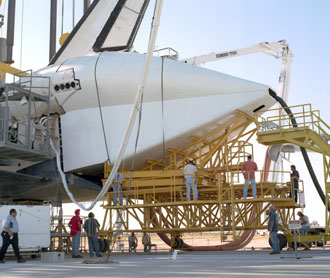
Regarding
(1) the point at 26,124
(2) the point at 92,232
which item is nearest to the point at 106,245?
(2) the point at 92,232

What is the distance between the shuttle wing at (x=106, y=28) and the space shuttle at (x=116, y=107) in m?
3.50

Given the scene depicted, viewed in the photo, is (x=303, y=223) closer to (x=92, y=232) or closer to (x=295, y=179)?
(x=295, y=179)

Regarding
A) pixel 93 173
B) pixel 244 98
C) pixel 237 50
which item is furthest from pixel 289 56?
pixel 93 173

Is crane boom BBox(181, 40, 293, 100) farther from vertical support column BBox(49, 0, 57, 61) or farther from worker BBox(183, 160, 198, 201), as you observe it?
worker BBox(183, 160, 198, 201)

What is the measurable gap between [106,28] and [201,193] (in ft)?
33.8

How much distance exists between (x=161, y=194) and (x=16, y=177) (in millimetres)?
6698

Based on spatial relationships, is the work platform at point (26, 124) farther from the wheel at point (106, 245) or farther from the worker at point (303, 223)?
the worker at point (303, 223)

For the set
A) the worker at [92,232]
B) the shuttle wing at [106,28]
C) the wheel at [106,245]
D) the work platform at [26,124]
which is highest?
Result: the shuttle wing at [106,28]

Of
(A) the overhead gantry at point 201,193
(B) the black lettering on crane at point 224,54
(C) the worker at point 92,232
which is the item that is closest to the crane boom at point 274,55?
(B) the black lettering on crane at point 224,54

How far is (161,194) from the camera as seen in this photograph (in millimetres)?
21719

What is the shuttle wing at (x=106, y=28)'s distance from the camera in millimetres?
25438

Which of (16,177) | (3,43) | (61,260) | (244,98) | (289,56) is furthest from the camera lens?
(289,56)

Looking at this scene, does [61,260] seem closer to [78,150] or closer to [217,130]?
[78,150]

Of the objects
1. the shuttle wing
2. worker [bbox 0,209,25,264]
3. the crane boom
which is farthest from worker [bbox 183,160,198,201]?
the crane boom
